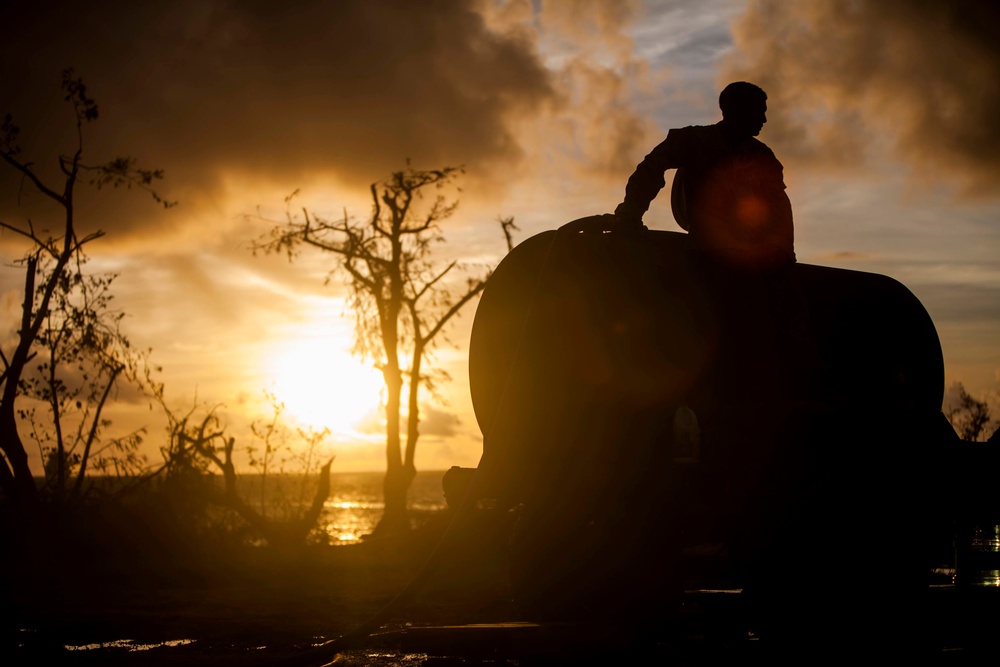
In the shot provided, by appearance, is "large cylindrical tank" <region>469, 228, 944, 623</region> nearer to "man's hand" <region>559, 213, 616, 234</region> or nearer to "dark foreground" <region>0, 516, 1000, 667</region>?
"man's hand" <region>559, 213, 616, 234</region>

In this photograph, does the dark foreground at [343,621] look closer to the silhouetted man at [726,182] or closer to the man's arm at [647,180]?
the silhouetted man at [726,182]

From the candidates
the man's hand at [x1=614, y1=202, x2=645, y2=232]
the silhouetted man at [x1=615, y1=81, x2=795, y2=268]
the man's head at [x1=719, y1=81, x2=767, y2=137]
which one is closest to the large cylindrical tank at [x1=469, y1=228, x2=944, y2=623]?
the man's hand at [x1=614, y1=202, x2=645, y2=232]

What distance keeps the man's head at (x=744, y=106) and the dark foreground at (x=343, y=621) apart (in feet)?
8.36

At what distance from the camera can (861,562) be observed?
13.3ft

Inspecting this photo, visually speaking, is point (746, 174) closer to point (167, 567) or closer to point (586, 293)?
point (586, 293)

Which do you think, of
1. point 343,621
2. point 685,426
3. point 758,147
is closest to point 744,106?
point 758,147

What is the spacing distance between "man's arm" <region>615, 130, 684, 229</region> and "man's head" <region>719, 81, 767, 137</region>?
11.5 inches

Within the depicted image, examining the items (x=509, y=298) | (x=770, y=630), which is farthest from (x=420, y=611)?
(x=770, y=630)

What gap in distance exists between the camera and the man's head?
5.06 meters

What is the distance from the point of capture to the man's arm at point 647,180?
5.08m

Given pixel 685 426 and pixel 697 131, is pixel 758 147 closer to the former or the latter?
pixel 697 131

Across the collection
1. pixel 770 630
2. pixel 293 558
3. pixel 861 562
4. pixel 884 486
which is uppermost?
pixel 884 486

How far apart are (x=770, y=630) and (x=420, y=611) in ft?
20.3

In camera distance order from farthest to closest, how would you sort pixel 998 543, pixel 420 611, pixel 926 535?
pixel 420 611 < pixel 998 543 < pixel 926 535
